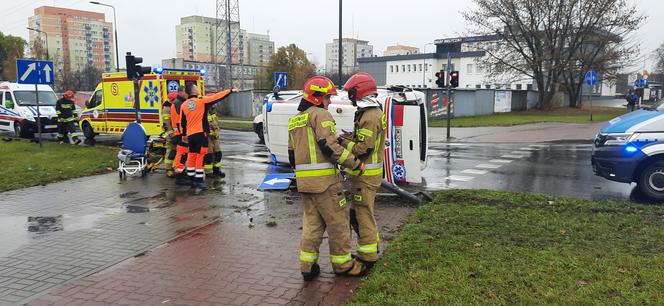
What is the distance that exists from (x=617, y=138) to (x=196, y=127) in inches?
278

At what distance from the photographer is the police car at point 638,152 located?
7.88 metres

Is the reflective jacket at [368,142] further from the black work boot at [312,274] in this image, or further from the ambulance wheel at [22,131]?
the ambulance wheel at [22,131]

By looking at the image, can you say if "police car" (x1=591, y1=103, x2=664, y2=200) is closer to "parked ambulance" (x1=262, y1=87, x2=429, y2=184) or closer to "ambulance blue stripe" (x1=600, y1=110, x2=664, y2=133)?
"ambulance blue stripe" (x1=600, y1=110, x2=664, y2=133)

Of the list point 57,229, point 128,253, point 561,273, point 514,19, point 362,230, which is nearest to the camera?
point 561,273

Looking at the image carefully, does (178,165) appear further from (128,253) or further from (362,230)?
(362,230)

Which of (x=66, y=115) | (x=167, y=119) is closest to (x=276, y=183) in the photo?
(x=167, y=119)

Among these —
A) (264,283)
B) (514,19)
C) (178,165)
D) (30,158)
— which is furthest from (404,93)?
(514,19)

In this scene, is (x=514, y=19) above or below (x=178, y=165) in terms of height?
above

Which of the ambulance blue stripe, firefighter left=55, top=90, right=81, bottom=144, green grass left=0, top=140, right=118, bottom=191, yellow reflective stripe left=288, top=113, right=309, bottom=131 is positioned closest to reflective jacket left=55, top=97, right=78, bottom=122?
firefighter left=55, top=90, right=81, bottom=144

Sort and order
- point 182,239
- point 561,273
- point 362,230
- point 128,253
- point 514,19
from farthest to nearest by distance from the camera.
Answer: point 514,19 → point 182,239 → point 128,253 → point 362,230 → point 561,273

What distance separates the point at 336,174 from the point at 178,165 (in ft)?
19.2

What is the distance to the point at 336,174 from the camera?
4.63 m

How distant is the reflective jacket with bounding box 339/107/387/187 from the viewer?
→ 4.83m

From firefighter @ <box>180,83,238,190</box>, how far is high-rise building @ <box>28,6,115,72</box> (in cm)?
7726
